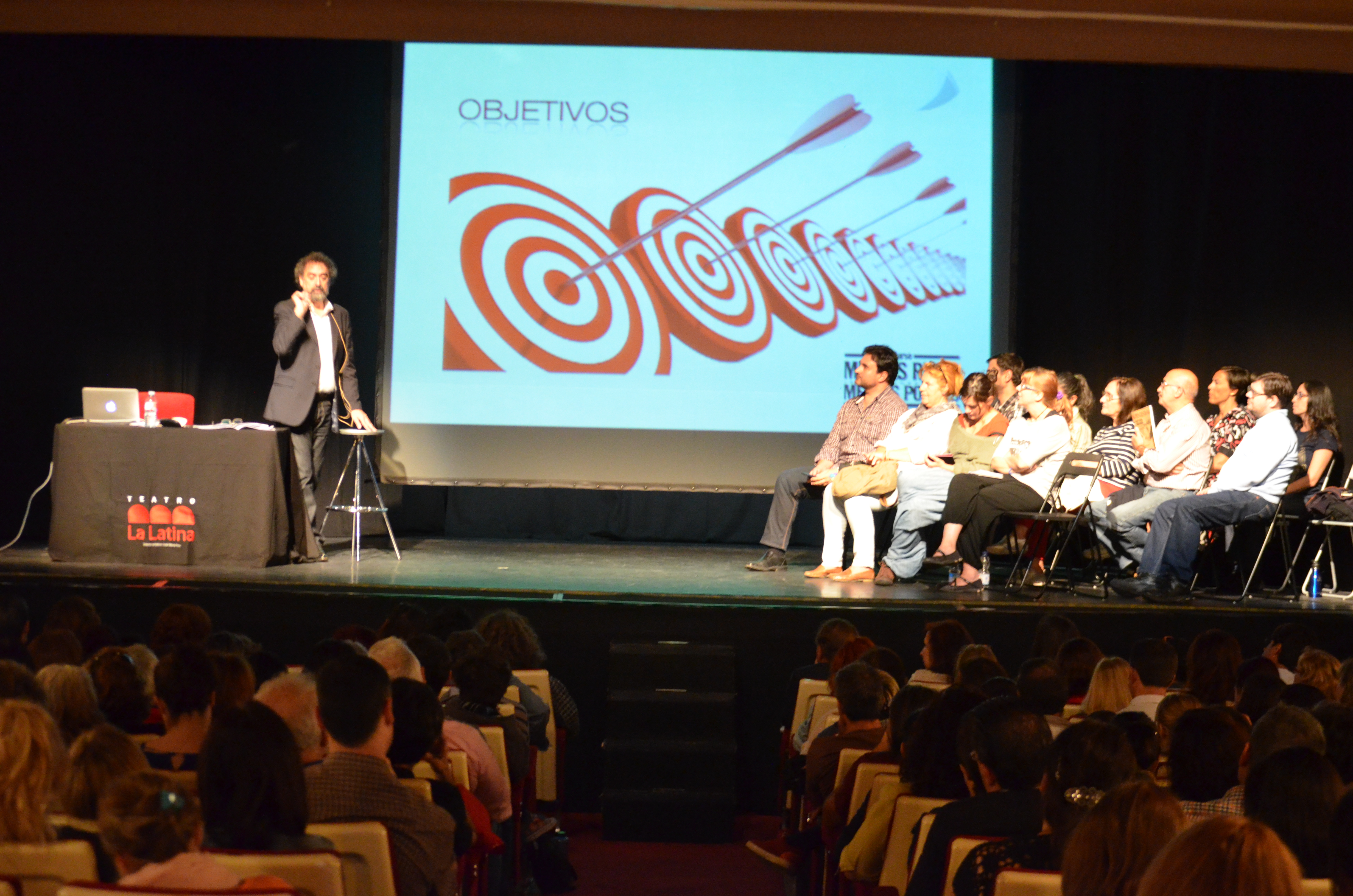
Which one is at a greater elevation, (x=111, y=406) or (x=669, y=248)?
(x=669, y=248)

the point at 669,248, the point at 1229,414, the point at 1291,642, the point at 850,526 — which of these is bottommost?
the point at 1291,642

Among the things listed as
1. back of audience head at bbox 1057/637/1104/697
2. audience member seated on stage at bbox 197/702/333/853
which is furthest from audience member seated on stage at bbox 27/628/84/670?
back of audience head at bbox 1057/637/1104/697

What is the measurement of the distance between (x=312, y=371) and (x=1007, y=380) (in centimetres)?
348

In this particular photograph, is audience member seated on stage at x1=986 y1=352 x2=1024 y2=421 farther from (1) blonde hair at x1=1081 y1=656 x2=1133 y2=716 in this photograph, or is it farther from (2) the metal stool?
(1) blonde hair at x1=1081 y1=656 x2=1133 y2=716

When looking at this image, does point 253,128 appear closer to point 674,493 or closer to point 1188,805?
point 674,493

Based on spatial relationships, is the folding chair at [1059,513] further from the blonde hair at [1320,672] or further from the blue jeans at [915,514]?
the blonde hair at [1320,672]

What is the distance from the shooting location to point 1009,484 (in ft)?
19.5

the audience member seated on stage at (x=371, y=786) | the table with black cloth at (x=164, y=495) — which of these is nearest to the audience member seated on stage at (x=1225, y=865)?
the audience member seated on stage at (x=371, y=786)

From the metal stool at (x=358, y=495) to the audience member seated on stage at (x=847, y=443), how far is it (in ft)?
6.23

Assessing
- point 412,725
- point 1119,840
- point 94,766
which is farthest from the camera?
point 412,725

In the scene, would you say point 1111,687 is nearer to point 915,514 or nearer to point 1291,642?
point 1291,642

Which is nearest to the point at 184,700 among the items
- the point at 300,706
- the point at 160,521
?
the point at 300,706

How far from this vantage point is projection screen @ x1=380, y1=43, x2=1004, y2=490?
739 centimetres

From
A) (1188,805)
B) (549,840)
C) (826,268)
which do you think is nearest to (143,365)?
(826,268)
